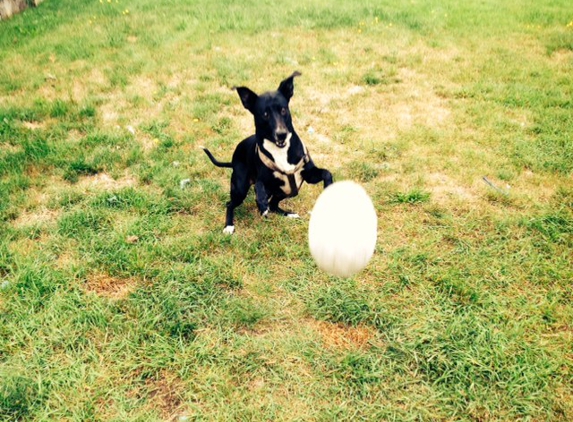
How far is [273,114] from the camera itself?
120 inches

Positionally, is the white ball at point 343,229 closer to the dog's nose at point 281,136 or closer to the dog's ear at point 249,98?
the dog's nose at point 281,136

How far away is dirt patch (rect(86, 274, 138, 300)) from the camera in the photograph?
2895mm

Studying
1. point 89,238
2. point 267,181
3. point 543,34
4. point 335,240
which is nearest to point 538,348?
point 335,240

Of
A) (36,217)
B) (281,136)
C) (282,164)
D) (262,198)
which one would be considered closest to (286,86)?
(281,136)

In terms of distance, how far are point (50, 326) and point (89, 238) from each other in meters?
0.86

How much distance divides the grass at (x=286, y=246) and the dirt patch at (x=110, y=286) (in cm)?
1

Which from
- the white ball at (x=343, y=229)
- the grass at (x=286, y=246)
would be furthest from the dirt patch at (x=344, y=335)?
the white ball at (x=343, y=229)

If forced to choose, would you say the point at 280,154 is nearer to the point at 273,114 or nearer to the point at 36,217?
the point at 273,114

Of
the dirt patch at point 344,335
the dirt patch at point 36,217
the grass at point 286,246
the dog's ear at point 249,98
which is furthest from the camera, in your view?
the dirt patch at point 36,217

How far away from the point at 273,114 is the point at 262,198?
62 centimetres

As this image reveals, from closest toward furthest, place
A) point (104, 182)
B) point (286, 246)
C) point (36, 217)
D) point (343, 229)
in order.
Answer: point (343, 229), point (286, 246), point (36, 217), point (104, 182)

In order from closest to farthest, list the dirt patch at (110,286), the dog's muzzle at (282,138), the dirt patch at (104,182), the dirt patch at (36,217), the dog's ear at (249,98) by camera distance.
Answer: the dirt patch at (110,286)
the dog's muzzle at (282,138)
the dog's ear at (249,98)
the dirt patch at (36,217)
the dirt patch at (104,182)

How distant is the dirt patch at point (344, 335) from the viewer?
2535mm

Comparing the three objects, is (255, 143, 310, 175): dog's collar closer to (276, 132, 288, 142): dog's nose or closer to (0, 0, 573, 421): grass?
(276, 132, 288, 142): dog's nose
